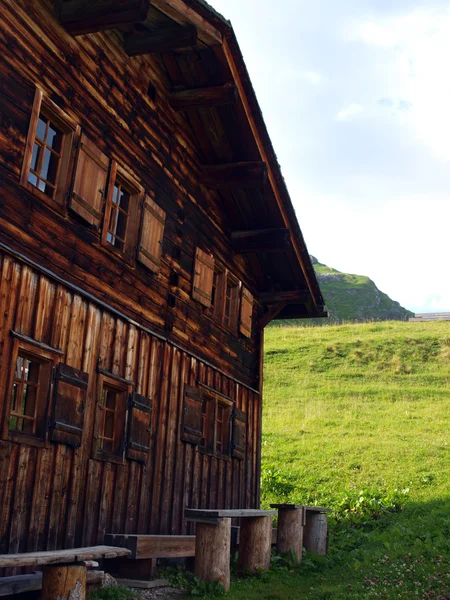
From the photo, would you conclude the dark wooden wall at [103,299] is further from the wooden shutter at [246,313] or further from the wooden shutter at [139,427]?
the wooden shutter at [246,313]

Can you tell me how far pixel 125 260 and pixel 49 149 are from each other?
2031 millimetres

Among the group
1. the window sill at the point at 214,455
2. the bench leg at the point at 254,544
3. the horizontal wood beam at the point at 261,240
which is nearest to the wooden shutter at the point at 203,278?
the horizontal wood beam at the point at 261,240

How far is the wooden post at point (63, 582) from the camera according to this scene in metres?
5.93

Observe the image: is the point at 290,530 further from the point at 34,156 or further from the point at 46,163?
the point at 34,156

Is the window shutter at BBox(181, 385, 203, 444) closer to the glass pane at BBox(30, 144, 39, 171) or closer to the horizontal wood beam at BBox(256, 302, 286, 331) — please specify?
A: the horizontal wood beam at BBox(256, 302, 286, 331)

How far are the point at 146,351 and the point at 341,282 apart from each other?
9608cm

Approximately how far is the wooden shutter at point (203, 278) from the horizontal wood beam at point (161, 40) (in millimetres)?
3579

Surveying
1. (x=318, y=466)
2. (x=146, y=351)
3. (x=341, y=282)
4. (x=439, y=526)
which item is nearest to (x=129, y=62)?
(x=146, y=351)

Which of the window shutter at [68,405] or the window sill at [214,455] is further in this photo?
the window sill at [214,455]

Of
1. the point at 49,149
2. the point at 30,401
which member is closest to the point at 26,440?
the point at 30,401

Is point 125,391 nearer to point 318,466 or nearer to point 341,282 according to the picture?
point 318,466

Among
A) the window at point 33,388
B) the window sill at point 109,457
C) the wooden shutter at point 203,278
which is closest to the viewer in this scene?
the window at point 33,388

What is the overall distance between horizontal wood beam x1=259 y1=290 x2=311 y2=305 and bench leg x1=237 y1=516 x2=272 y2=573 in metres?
6.44

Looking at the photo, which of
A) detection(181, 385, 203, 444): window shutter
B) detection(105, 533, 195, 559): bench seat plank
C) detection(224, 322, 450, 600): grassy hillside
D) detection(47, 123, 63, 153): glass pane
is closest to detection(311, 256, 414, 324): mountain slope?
detection(224, 322, 450, 600): grassy hillside
